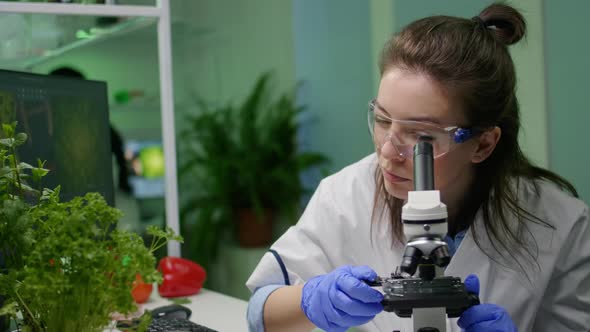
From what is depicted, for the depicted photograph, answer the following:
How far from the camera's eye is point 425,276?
86cm

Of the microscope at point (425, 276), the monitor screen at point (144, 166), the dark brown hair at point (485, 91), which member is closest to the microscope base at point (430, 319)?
the microscope at point (425, 276)

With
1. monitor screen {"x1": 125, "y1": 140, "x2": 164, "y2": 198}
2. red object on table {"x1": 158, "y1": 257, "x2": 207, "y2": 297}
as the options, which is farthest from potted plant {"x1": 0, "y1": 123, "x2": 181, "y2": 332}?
monitor screen {"x1": 125, "y1": 140, "x2": 164, "y2": 198}

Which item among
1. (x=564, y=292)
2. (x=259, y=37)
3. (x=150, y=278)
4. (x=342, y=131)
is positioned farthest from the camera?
(x=259, y=37)

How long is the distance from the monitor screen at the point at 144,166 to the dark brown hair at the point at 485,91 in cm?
307

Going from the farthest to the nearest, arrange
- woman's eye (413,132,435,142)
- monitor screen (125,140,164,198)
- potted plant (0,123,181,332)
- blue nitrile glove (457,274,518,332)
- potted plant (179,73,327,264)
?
monitor screen (125,140,164,198)
potted plant (179,73,327,264)
woman's eye (413,132,435,142)
blue nitrile glove (457,274,518,332)
potted plant (0,123,181,332)

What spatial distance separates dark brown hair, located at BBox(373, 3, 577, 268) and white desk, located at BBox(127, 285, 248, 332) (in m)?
0.40

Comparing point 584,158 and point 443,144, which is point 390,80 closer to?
point 443,144

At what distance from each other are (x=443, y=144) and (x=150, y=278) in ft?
1.90

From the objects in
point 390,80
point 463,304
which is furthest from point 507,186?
point 463,304

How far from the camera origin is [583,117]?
1.67 m

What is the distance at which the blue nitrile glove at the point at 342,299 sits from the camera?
1.02 m

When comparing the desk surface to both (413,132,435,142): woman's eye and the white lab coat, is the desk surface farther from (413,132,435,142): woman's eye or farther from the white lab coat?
(413,132,435,142): woman's eye

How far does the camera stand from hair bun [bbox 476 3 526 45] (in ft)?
4.05

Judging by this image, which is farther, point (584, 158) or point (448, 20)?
point (584, 158)
